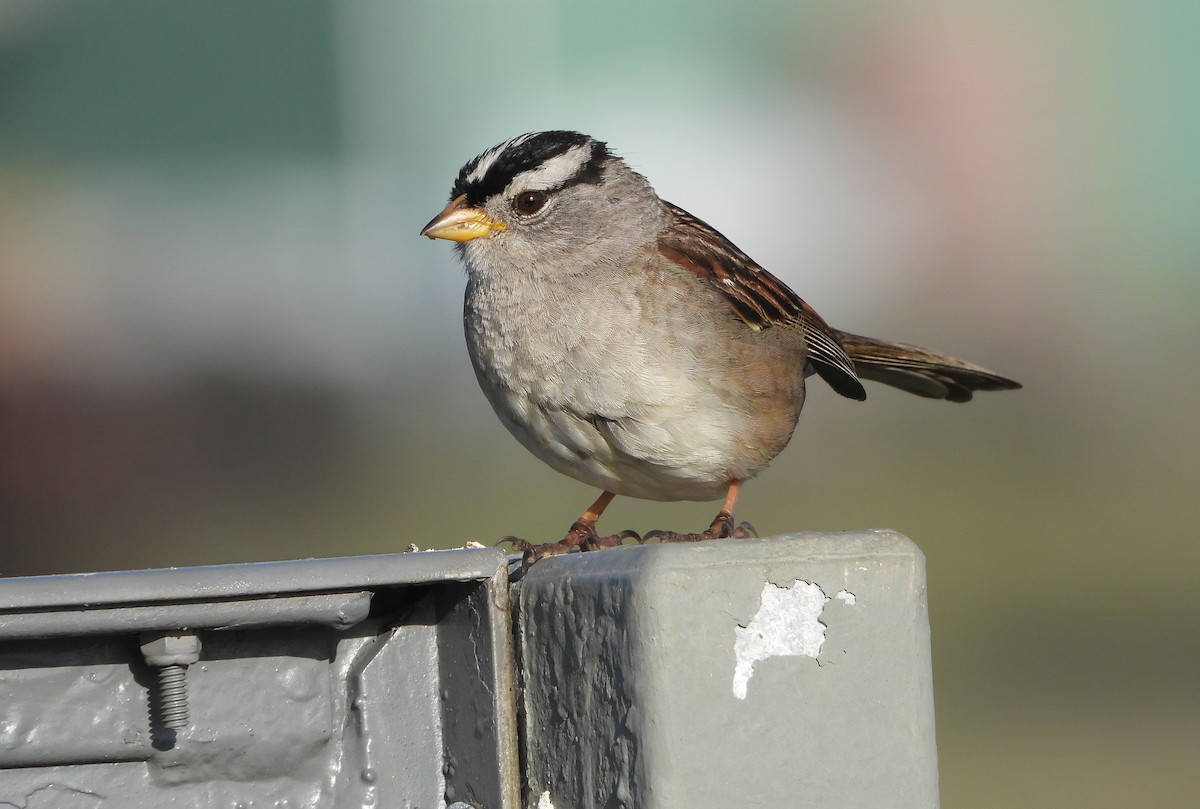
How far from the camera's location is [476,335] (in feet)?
11.9

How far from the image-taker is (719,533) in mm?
3271

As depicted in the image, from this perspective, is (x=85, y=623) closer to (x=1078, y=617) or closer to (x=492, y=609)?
(x=492, y=609)

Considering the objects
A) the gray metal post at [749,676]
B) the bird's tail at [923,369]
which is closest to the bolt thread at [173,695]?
the gray metal post at [749,676]

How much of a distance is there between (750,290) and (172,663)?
2.34 meters

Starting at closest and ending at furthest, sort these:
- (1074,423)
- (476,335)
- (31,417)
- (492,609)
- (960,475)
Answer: (492,609), (476,335), (31,417), (960,475), (1074,423)

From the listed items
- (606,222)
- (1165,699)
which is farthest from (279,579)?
(1165,699)

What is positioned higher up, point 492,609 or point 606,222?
point 606,222

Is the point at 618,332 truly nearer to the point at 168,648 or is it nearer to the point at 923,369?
the point at 923,369

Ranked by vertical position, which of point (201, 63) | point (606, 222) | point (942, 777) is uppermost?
point (201, 63)

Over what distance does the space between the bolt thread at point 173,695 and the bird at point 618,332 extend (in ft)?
3.98

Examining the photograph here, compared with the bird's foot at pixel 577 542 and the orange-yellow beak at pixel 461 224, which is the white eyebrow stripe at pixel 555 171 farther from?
the bird's foot at pixel 577 542

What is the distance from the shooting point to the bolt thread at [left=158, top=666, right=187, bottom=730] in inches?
67.8

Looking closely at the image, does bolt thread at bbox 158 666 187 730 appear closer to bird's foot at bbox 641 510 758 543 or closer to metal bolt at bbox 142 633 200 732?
metal bolt at bbox 142 633 200 732

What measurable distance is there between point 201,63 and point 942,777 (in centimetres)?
919
